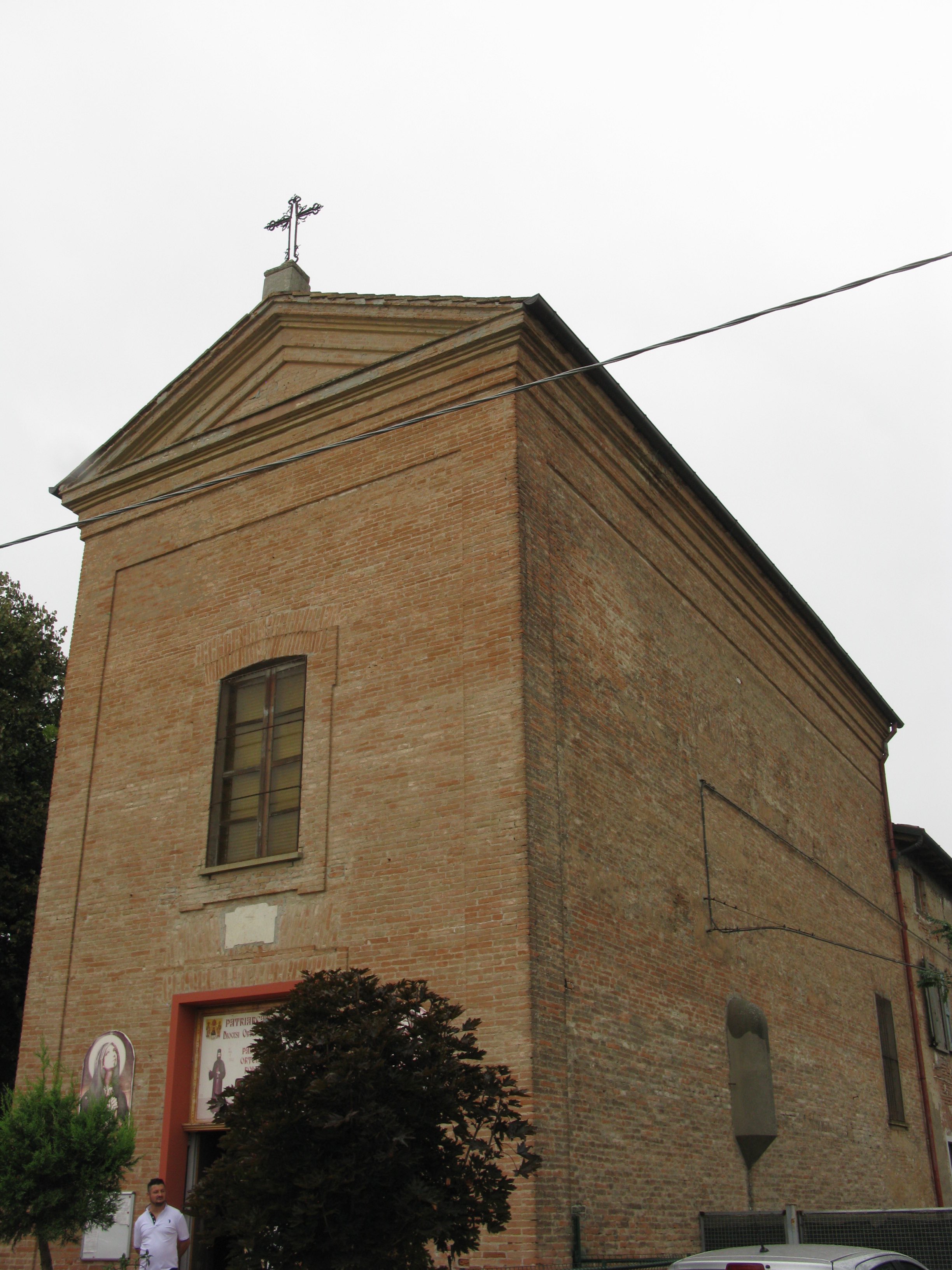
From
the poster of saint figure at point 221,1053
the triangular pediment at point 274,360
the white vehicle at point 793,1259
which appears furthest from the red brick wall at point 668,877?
the poster of saint figure at point 221,1053

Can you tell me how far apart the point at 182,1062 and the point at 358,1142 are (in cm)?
495

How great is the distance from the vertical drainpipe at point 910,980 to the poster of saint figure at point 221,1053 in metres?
12.3

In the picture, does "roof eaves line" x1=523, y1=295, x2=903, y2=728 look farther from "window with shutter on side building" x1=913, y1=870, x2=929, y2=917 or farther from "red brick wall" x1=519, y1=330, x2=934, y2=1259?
"window with shutter on side building" x1=913, y1=870, x2=929, y2=917

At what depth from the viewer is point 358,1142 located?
22.7 feet

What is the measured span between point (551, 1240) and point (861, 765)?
44.4 feet

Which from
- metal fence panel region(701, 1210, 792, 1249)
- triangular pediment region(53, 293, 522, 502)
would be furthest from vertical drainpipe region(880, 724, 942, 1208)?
triangular pediment region(53, 293, 522, 502)

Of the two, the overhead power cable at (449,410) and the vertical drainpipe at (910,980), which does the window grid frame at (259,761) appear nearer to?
the overhead power cable at (449,410)

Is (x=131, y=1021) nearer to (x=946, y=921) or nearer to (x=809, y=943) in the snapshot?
(x=809, y=943)

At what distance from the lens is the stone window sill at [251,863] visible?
449 inches

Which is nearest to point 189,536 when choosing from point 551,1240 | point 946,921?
point 551,1240

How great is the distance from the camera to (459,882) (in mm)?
10312

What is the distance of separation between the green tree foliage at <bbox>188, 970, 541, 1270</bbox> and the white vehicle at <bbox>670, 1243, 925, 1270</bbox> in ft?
3.62

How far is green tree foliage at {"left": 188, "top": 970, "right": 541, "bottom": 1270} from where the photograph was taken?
6844 mm

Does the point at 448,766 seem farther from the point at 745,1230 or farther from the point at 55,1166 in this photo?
the point at 745,1230
